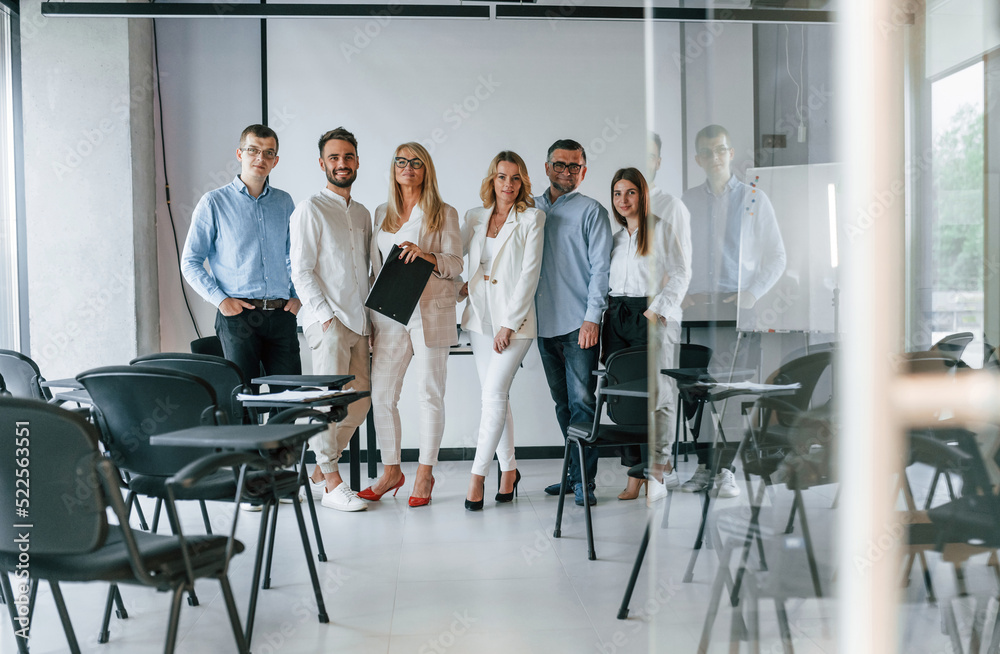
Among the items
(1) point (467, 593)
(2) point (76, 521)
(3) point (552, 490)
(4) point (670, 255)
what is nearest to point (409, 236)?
(3) point (552, 490)

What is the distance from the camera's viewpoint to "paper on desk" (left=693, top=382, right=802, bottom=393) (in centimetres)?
82

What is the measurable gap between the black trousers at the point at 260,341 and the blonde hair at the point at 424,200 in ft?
2.32

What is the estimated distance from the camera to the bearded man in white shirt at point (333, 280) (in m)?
3.57

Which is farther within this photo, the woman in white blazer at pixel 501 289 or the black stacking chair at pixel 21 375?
the woman in white blazer at pixel 501 289

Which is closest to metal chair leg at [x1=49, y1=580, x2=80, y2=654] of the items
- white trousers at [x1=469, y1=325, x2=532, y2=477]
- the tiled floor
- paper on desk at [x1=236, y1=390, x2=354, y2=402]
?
the tiled floor

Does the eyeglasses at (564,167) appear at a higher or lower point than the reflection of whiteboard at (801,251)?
higher

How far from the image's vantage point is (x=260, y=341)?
370 cm

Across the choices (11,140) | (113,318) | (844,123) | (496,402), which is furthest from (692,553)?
(11,140)

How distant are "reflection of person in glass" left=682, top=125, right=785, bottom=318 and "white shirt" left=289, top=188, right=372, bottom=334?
263 centimetres

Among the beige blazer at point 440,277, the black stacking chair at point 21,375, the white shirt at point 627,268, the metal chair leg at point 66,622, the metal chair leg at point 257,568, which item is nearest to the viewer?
the metal chair leg at point 66,622

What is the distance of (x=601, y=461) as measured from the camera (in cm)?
487

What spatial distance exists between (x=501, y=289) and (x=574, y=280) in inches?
14.8

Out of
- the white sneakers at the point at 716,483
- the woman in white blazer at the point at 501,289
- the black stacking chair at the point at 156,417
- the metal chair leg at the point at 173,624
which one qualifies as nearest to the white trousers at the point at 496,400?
the woman in white blazer at the point at 501,289

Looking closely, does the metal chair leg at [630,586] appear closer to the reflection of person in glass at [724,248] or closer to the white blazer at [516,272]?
the reflection of person in glass at [724,248]
